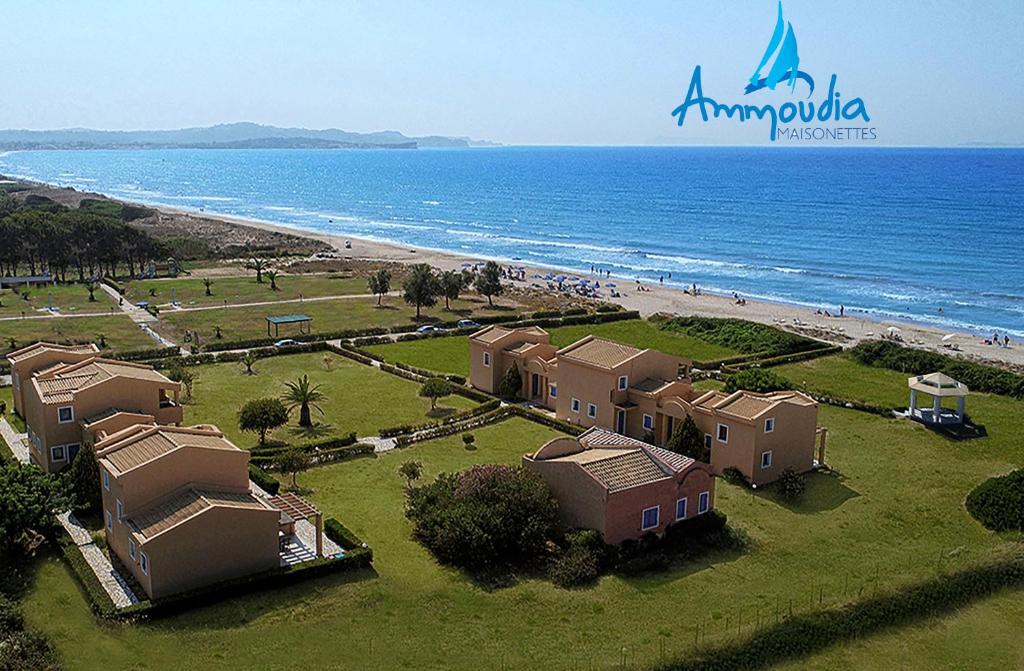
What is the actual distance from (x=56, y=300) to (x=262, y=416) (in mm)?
44640

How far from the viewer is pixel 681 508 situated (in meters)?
32.5

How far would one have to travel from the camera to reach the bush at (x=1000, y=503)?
110 feet

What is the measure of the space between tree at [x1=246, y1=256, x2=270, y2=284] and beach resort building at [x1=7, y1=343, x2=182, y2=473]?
49830 mm

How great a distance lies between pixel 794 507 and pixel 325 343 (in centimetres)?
3551

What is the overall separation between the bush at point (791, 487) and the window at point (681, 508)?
20.5ft

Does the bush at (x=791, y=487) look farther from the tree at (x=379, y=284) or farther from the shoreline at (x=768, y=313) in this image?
the tree at (x=379, y=284)

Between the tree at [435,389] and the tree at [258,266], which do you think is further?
the tree at [258,266]

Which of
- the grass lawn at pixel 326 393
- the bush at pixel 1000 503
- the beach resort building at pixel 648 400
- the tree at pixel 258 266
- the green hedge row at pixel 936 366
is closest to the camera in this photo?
the bush at pixel 1000 503

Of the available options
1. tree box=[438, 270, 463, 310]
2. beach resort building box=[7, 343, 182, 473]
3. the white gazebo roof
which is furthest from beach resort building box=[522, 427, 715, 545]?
tree box=[438, 270, 463, 310]

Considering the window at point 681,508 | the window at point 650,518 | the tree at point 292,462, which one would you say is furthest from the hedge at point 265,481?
the window at point 681,508

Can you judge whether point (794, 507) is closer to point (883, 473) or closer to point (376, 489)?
point (883, 473)

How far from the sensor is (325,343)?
6144 cm

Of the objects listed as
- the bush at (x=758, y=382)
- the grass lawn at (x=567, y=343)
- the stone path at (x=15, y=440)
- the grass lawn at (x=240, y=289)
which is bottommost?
the grass lawn at (x=567, y=343)

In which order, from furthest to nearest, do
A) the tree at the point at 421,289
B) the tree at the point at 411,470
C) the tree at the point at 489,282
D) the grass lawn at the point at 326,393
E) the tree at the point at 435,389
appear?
the tree at the point at 489,282 → the tree at the point at 421,289 → the tree at the point at 435,389 → the grass lawn at the point at 326,393 → the tree at the point at 411,470
